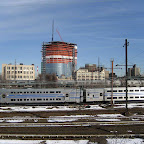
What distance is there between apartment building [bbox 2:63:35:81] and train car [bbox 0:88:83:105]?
263 ft

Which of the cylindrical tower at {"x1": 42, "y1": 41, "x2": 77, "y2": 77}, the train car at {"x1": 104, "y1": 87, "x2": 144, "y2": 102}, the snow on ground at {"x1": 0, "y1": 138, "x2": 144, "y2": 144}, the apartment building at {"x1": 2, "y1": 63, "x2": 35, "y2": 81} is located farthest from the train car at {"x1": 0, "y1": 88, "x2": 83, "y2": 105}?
the cylindrical tower at {"x1": 42, "y1": 41, "x2": 77, "y2": 77}

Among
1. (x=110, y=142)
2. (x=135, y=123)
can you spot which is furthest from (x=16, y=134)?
(x=135, y=123)

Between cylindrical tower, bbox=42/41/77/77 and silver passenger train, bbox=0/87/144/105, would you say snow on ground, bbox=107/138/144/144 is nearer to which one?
silver passenger train, bbox=0/87/144/105

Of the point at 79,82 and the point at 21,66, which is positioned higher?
the point at 21,66

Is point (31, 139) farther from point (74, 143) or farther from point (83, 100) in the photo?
point (83, 100)

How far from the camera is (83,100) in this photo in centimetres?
4334

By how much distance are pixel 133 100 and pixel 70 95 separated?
14595 millimetres

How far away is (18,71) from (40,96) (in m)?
84.5

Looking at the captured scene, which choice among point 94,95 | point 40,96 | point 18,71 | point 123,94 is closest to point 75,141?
point 40,96

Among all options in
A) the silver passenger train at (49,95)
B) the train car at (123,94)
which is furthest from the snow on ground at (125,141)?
the train car at (123,94)

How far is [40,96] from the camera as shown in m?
41.4

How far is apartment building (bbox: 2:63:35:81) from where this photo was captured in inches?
4711

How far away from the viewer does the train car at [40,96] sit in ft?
136

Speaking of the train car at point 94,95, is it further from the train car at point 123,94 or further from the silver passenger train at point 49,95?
the train car at point 123,94
